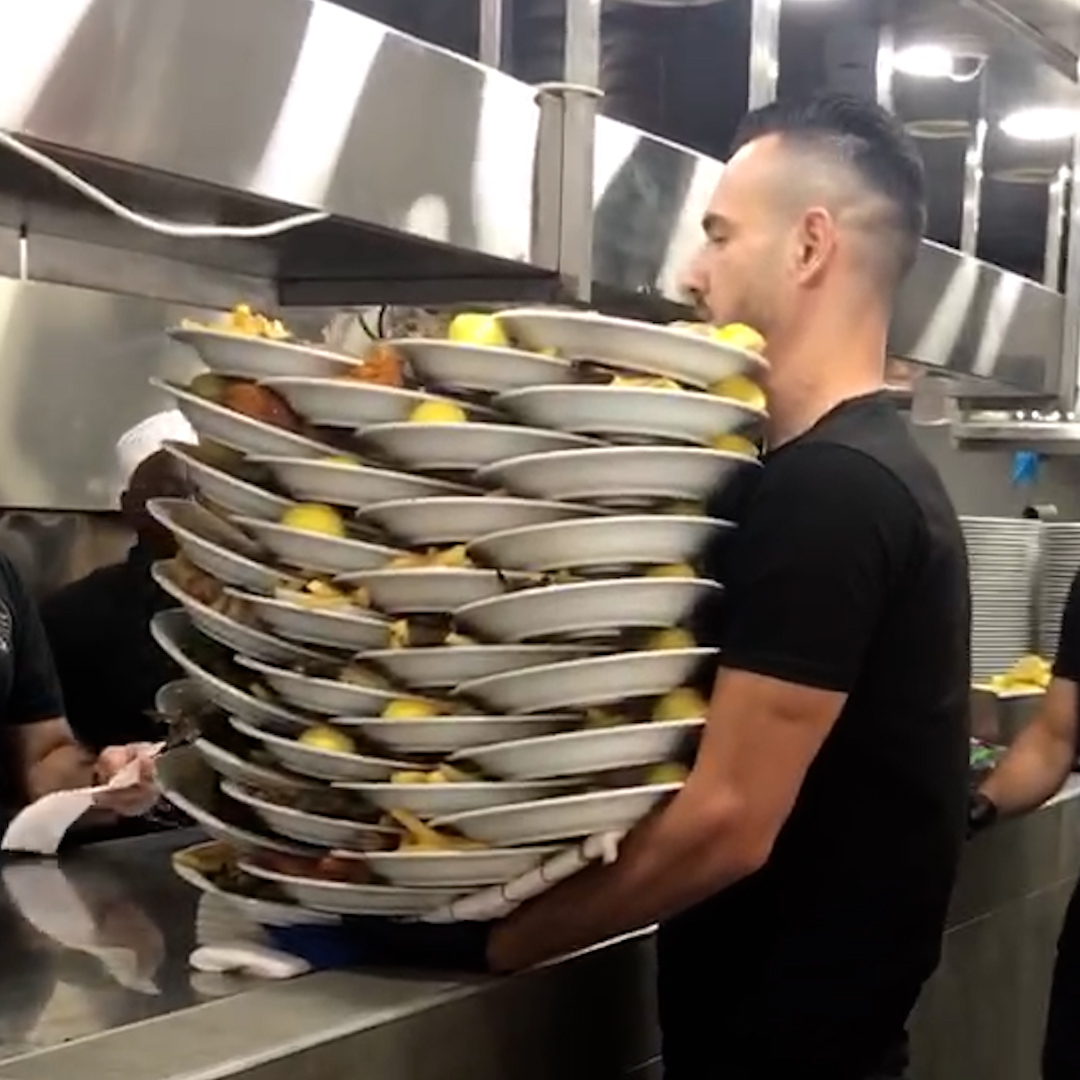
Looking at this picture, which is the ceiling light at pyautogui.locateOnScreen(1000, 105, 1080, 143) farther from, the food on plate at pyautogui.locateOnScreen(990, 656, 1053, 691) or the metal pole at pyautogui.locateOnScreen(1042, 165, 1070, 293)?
the food on plate at pyautogui.locateOnScreen(990, 656, 1053, 691)

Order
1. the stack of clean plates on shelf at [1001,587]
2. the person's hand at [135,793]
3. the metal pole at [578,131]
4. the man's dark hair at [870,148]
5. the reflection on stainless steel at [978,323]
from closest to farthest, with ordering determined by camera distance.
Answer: the man's dark hair at [870,148] < the person's hand at [135,793] < the metal pole at [578,131] < the reflection on stainless steel at [978,323] < the stack of clean plates on shelf at [1001,587]

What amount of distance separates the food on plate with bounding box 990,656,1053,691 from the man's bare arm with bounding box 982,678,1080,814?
64 centimetres

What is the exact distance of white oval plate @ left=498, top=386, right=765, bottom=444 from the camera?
1.16 metres

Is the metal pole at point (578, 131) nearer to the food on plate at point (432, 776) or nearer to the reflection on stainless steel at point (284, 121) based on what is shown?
the reflection on stainless steel at point (284, 121)

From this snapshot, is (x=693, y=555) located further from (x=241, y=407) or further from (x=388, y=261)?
(x=388, y=261)

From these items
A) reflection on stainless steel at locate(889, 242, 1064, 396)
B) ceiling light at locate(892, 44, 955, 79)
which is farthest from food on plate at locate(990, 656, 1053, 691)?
ceiling light at locate(892, 44, 955, 79)

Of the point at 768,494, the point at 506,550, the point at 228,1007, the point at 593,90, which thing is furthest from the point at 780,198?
the point at 228,1007

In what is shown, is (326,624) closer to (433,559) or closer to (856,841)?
(433,559)

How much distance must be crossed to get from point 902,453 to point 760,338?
0.41 feet

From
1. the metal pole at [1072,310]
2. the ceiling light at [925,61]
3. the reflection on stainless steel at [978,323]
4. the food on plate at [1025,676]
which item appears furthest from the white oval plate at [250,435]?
the metal pole at [1072,310]

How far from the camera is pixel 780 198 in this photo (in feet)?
4.47

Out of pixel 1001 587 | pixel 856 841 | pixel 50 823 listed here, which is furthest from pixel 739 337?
pixel 1001 587

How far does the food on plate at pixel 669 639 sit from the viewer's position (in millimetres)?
1184

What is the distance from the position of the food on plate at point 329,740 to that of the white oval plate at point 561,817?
0.08 meters
